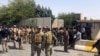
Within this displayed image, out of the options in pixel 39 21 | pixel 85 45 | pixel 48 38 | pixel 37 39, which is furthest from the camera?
pixel 39 21

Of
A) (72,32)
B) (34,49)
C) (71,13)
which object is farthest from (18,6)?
(34,49)

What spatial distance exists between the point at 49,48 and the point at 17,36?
8.43 m

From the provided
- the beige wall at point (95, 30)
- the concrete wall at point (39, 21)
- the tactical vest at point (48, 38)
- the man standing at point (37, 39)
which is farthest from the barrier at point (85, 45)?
the beige wall at point (95, 30)

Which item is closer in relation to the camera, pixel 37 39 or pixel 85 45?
pixel 37 39

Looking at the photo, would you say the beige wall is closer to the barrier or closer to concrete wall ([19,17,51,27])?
concrete wall ([19,17,51,27])

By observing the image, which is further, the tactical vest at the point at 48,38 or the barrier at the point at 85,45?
the barrier at the point at 85,45

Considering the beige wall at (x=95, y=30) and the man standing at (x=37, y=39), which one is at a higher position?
the man standing at (x=37, y=39)

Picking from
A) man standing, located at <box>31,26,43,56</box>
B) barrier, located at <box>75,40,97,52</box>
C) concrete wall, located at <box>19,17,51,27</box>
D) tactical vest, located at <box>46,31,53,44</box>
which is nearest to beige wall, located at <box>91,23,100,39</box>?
concrete wall, located at <box>19,17,51,27</box>

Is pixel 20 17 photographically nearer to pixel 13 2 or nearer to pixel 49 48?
pixel 13 2

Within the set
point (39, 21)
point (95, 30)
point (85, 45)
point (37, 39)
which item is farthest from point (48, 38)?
point (95, 30)

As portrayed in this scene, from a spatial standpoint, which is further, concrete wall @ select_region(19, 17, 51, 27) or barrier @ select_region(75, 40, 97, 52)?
concrete wall @ select_region(19, 17, 51, 27)

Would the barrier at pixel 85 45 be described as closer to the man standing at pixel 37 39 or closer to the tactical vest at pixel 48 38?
the tactical vest at pixel 48 38

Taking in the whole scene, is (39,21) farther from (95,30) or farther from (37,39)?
(37,39)

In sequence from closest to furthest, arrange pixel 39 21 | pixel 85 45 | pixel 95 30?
pixel 85 45 < pixel 39 21 < pixel 95 30
